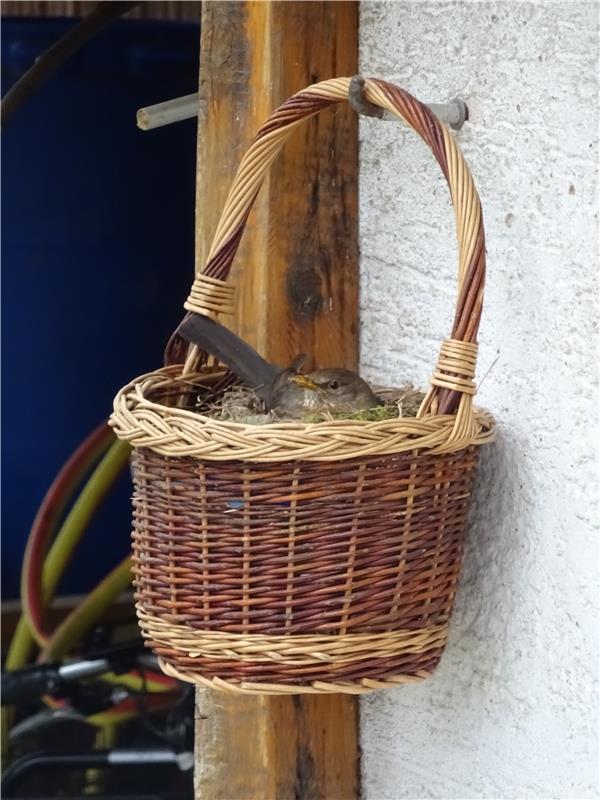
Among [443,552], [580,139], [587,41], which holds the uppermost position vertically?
[587,41]

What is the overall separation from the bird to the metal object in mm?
324

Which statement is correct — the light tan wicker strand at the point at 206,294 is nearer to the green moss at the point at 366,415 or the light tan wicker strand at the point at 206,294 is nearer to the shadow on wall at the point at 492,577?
the green moss at the point at 366,415

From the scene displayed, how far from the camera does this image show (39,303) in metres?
3.29

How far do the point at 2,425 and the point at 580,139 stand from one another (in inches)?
88.1

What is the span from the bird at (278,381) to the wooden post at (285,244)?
0.25m

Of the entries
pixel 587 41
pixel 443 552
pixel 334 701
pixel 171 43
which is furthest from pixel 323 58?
pixel 171 43

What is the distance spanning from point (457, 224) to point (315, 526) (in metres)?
0.36

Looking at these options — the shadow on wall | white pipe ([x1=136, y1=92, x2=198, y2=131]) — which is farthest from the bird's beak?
white pipe ([x1=136, y1=92, x2=198, y2=131])

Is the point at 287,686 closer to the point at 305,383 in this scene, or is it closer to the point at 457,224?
the point at 305,383

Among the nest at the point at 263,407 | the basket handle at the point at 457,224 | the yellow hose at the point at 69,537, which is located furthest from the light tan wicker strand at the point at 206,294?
the yellow hose at the point at 69,537

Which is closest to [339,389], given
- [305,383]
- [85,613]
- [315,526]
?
[305,383]

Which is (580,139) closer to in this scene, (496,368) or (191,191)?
(496,368)

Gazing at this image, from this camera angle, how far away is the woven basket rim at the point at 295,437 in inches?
50.8

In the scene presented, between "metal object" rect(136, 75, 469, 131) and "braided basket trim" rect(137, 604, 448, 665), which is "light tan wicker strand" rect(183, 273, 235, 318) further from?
"braided basket trim" rect(137, 604, 448, 665)
